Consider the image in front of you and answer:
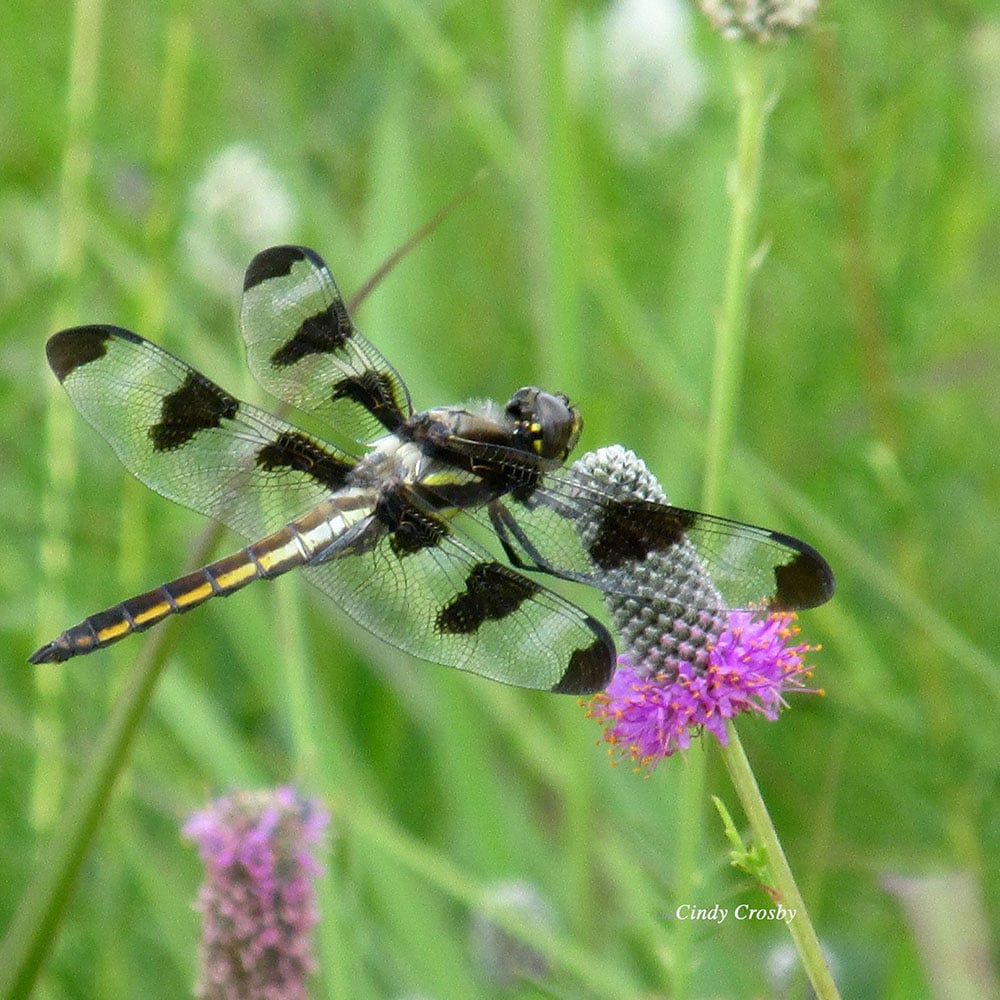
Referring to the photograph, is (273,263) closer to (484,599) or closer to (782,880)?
(484,599)

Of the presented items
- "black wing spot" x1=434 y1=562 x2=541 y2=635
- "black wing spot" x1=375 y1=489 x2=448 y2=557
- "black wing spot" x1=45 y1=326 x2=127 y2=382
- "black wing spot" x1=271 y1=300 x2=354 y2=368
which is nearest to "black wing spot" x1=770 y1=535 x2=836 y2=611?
"black wing spot" x1=434 y1=562 x2=541 y2=635

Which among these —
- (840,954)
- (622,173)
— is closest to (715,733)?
(840,954)

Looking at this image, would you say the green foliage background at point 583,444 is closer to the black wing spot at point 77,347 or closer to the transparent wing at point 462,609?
the transparent wing at point 462,609

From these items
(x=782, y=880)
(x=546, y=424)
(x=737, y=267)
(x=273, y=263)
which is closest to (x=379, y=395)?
(x=273, y=263)

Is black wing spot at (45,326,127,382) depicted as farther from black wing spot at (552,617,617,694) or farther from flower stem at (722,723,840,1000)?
flower stem at (722,723,840,1000)

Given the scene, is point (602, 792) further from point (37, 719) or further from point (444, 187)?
point (444, 187)
